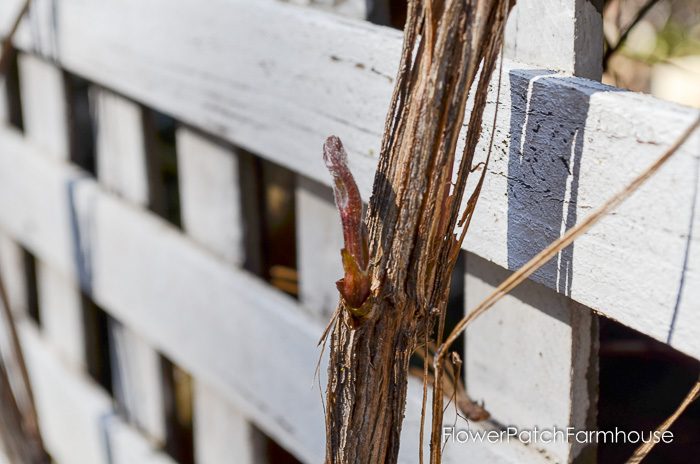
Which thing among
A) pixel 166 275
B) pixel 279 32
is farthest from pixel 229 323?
pixel 279 32

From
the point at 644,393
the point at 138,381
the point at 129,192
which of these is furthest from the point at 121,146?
the point at 644,393

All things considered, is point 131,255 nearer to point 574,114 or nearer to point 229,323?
point 229,323

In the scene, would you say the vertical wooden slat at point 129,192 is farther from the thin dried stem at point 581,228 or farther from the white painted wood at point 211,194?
the thin dried stem at point 581,228

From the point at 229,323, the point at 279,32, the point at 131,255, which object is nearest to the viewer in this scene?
the point at 279,32

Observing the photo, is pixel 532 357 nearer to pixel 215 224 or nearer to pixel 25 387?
pixel 215 224

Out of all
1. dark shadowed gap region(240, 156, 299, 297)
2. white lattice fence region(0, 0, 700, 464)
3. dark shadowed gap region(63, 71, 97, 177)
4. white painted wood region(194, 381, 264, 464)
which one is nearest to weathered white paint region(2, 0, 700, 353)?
white lattice fence region(0, 0, 700, 464)

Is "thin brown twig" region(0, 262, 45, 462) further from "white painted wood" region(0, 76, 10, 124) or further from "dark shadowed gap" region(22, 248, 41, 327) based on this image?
"white painted wood" region(0, 76, 10, 124)

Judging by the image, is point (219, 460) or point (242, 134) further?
point (219, 460)
